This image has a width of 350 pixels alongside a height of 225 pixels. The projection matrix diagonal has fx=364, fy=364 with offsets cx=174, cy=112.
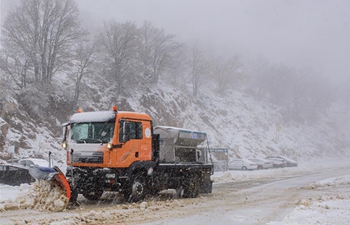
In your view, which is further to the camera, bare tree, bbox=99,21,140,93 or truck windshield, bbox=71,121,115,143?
bare tree, bbox=99,21,140,93

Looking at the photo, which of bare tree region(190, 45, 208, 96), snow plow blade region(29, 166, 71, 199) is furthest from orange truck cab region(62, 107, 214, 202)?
bare tree region(190, 45, 208, 96)

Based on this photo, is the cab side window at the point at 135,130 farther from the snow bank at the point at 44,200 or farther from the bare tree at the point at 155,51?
the bare tree at the point at 155,51

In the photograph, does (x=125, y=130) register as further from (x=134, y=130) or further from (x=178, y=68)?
(x=178, y=68)

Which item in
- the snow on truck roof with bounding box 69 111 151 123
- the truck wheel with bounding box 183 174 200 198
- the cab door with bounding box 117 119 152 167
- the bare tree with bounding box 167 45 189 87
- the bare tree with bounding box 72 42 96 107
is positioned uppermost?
the bare tree with bounding box 167 45 189 87

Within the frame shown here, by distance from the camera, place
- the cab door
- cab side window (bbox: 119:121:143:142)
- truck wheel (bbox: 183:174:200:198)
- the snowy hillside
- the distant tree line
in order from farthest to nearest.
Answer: the distant tree line → the snowy hillside → truck wheel (bbox: 183:174:200:198) → cab side window (bbox: 119:121:143:142) → the cab door

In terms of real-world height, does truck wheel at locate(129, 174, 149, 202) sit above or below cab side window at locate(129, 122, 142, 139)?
below

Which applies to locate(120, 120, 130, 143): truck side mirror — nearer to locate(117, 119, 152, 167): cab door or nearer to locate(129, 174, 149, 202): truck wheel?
locate(117, 119, 152, 167): cab door

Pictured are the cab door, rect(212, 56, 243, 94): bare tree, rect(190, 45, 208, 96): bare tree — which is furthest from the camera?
rect(212, 56, 243, 94): bare tree

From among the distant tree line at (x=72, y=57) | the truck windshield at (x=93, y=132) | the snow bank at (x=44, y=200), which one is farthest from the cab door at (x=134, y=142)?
the distant tree line at (x=72, y=57)

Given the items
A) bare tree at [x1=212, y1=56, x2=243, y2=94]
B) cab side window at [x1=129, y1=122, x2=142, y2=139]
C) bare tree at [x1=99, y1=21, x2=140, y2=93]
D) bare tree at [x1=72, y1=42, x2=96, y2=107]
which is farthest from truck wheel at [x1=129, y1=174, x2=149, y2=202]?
bare tree at [x1=212, y1=56, x2=243, y2=94]

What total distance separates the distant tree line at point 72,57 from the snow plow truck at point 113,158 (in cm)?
1837

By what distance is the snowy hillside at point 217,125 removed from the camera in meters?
27.0

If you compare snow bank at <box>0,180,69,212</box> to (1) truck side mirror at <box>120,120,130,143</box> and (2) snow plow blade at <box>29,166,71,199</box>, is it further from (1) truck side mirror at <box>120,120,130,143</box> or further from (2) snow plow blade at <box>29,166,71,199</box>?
(1) truck side mirror at <box>120,120,130,143</box>

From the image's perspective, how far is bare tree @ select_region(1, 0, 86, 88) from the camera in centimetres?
3102
